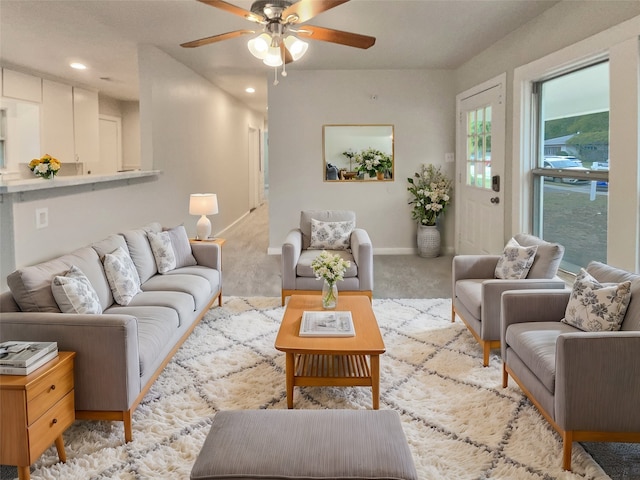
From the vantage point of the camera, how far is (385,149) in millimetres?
7328

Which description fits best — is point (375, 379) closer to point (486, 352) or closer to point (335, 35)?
point (486, 352)

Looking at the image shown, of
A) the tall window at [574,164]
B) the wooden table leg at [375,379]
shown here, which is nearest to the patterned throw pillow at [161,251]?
the wooden table leg at [375,379]

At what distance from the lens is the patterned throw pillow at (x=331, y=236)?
519cm

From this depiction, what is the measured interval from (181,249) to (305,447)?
9.93ft

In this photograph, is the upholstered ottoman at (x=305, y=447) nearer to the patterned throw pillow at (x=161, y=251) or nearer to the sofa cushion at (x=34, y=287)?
the sofa cushion at (x=34, y=287)

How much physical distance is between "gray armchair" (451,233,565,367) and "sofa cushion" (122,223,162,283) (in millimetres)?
2247

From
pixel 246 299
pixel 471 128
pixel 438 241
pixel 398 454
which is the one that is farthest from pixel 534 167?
pixel 398 454

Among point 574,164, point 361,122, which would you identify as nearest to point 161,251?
point 574,164

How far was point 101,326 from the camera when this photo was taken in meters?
2.44

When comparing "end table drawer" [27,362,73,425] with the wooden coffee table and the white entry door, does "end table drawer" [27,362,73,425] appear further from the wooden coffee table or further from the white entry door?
the white entry door

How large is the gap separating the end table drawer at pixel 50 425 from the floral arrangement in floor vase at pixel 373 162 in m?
5.47

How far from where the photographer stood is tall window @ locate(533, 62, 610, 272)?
12.6 feet

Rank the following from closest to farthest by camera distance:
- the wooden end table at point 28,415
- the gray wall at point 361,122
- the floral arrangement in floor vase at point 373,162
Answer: the wooden end table at point 28,415, the gray wall at point 361,122, the floral arrangement in floor vase at point 373,162

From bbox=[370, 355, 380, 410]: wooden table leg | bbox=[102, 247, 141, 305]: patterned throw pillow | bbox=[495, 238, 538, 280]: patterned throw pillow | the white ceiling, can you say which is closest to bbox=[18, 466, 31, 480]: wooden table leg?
bbox=[102, 247, 141, 305]: patterned throw pillow
